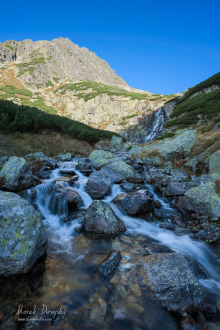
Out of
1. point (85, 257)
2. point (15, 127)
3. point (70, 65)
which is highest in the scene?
point (70, 65)

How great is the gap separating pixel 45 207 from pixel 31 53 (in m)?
152

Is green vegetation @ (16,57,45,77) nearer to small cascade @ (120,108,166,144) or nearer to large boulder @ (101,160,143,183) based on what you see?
small cascade @ (120,108,166,144)

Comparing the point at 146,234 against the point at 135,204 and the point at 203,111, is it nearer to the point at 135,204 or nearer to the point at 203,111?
the point at 135,204

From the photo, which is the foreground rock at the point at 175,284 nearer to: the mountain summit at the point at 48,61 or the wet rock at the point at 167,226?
the wet rock at the point at 167,226

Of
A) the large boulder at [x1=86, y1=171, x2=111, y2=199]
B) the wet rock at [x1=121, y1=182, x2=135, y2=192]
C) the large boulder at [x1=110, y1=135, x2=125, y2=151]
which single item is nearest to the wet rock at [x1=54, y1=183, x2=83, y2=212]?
the large boulder at [x1=86, y1=171, x2=111, y2=199]

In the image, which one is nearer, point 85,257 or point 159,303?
point 159,303

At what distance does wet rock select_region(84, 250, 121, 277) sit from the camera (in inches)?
142

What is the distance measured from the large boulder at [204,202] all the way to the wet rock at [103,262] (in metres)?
4.10

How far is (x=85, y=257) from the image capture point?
418 centimetres

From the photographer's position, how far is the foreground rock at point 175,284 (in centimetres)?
277

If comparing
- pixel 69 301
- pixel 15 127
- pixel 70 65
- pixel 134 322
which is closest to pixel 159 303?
pixel 134 322

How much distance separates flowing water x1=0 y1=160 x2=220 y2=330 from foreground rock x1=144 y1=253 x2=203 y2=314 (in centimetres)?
18

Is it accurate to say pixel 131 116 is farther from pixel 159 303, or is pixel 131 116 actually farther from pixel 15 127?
pixel 159 303

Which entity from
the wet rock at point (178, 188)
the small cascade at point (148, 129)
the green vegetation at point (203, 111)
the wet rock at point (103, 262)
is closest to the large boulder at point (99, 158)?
the wet rock at point (178, 188)
